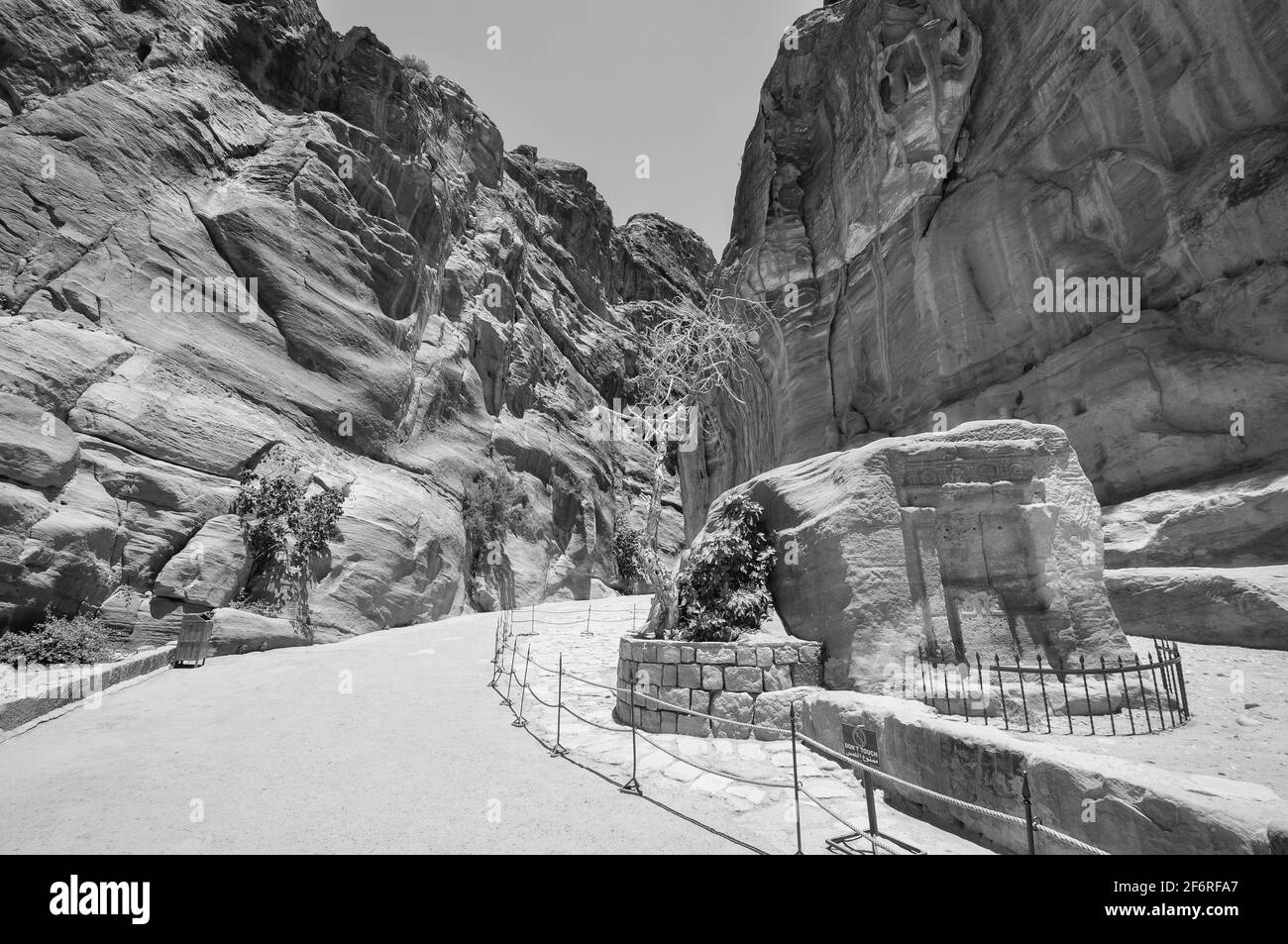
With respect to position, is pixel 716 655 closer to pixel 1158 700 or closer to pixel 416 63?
pixel 1158 700

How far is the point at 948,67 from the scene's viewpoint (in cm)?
2122

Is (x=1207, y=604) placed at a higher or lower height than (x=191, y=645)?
lower

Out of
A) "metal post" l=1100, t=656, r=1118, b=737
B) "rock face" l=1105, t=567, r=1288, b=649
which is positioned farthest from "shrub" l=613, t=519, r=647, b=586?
"metal post" l=1100, t=656, r=1118, b=737

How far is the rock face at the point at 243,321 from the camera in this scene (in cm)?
1512

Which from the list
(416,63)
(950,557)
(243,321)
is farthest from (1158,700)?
(416,63)

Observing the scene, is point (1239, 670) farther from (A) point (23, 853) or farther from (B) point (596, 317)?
(B) point (596, 317)

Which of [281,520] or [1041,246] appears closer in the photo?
[281,520]

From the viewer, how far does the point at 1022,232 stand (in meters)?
19.2

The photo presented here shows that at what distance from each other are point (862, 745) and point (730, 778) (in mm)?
1396

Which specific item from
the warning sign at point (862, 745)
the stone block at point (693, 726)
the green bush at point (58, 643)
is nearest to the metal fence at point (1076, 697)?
the warning sign at point (862, 745)

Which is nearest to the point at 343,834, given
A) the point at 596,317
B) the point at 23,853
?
the point at 23,853

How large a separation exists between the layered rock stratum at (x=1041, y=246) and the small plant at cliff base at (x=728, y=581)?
8.36 meters

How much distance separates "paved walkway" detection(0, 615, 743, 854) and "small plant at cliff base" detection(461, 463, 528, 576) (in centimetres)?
1963

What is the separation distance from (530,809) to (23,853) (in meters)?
3.63
